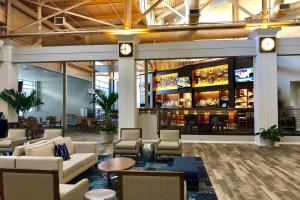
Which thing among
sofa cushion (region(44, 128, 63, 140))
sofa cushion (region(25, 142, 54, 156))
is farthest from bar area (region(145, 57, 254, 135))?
sofa cushion (region(25, 142, 54, 156))

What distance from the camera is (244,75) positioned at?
40.9 feet

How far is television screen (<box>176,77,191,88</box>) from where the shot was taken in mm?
15265

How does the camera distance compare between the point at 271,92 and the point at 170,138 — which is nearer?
the point at 170,138

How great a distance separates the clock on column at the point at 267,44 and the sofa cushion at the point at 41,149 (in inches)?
299

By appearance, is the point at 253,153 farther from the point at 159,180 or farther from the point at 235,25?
the point at 159,180

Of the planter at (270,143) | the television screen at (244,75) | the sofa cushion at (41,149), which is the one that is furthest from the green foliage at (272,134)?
the sofa cushion at (41,149)

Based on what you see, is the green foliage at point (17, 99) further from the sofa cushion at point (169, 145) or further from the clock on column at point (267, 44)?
the clock on column at point (267, 44)

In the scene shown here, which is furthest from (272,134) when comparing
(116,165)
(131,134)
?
(116,165)

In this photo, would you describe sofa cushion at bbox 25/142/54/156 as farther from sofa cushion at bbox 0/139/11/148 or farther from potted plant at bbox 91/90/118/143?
potted plant at bbox 91/90/118/143

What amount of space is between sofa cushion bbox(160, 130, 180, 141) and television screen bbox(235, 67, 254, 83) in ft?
23.0

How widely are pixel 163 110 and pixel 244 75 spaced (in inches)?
186

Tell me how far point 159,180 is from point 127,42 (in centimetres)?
757

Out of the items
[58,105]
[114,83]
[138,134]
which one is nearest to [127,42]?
[138,134]

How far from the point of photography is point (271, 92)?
8781 mm
